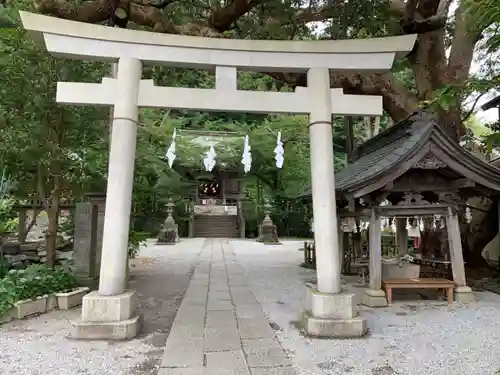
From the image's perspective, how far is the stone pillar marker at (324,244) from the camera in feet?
15.8

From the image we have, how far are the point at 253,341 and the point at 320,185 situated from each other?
2.17 m

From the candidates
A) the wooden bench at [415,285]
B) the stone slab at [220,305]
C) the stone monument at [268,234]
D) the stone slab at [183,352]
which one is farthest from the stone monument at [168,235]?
the stone slab at [183,352]

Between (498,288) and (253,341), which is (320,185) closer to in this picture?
(253,341)

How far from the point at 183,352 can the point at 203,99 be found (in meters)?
3.15

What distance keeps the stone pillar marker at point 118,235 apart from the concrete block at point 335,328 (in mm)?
2246

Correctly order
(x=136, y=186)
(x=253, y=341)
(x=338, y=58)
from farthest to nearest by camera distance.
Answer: (x=136, y=186)
(x=338, y=58)
(x=253, y=341)

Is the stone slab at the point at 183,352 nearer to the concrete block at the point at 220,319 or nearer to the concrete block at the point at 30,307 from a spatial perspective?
the concrete block at the point at 220,319

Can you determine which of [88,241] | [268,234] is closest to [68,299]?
[88,241]

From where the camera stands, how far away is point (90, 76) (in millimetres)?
7598

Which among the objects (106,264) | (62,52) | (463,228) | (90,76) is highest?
(90,76)

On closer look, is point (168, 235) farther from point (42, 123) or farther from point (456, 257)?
point (456, 257)

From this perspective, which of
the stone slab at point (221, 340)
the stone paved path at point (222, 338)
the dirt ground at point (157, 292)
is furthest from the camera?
the dirt ground at point (157, 292)

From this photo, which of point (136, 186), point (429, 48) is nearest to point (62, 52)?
point (136, 186)

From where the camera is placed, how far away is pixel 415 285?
6.83 meters
